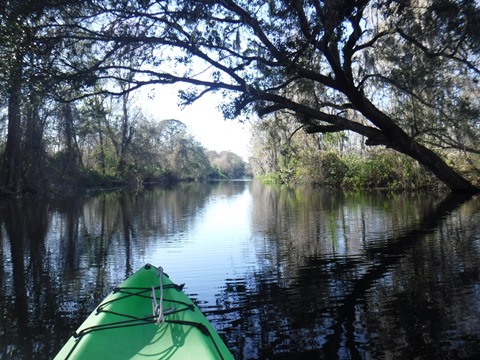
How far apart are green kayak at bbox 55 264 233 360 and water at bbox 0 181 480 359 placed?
2.58 ft

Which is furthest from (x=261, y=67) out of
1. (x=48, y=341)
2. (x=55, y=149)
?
(x=55, y=149)

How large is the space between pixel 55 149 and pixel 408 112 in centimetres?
2879

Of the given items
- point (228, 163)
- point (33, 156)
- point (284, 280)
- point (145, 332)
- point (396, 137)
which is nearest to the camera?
point (145, 332)

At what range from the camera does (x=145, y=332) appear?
147 inches

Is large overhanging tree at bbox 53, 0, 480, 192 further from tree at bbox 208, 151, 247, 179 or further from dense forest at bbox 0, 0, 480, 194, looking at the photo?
tree at bbox 208, 151, 247, 179

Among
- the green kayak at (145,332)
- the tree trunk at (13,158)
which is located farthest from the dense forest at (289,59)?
the tree trunk at (13,158)

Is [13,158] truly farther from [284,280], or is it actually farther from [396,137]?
[284,280]

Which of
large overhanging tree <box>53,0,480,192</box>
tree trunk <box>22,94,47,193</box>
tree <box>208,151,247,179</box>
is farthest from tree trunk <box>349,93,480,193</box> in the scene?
tree <box>208,151,247,179</box>

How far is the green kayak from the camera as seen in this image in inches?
125

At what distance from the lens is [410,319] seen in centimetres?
477

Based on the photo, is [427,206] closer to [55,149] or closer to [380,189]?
[380,189]

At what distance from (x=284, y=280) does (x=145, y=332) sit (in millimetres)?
3495

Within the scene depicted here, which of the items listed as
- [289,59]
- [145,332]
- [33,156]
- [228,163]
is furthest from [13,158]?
[228,163]

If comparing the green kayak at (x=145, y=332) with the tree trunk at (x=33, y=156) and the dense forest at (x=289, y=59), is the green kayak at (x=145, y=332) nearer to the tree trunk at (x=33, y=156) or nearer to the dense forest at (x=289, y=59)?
the dense forest at (x=289, y=59)
